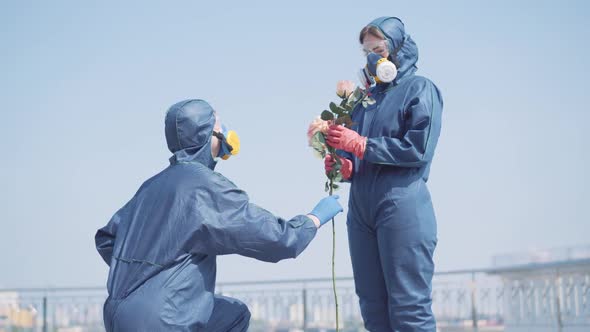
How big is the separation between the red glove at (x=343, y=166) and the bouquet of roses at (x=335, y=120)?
0.4 inches

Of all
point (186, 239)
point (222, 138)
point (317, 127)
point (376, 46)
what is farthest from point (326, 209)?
point (376, 46)

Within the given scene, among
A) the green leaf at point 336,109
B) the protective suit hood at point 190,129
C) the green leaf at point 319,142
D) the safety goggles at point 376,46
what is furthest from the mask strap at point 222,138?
the safety goggles at point 376,46

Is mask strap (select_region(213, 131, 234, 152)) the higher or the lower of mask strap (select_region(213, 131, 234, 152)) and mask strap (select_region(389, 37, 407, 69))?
the lower

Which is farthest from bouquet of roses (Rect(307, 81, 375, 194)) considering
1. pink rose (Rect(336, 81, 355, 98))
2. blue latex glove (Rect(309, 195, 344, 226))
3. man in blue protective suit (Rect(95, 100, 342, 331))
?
man in blue protective suit (Rect(95, 100, 342, 331))

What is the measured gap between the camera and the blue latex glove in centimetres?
322

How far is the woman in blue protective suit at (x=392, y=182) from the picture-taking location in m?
3.21

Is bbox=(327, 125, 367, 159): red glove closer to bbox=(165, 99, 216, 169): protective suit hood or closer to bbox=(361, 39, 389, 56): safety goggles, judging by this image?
bbox=(361, 39, 389, 56): safety goggles

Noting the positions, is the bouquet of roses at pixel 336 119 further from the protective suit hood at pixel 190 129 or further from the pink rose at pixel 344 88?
the protective suit hood at pixel 190 129

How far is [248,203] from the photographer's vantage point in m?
3.05

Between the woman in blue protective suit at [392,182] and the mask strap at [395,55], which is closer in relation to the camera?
the woman in blue protective suit at [392,182]

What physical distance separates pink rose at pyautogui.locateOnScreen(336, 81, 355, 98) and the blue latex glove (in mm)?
478

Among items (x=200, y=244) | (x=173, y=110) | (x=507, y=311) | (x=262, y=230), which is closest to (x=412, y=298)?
(x=262, y=230)

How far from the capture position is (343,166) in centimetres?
344

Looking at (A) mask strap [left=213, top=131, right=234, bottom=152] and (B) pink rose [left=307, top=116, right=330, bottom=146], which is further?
(B) pink rose [left=307, top=116, right=330, bottom=146]
